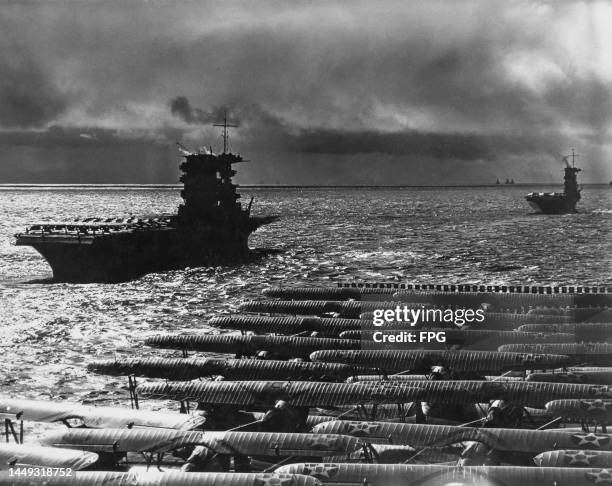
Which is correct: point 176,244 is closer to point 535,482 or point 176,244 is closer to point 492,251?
point 492,251

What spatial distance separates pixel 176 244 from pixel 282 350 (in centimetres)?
6185

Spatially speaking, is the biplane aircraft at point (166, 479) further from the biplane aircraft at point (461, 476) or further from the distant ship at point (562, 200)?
the distant ship at point (562, 200)

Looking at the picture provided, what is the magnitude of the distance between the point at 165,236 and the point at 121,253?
37.7 feet

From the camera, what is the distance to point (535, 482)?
16781 mm

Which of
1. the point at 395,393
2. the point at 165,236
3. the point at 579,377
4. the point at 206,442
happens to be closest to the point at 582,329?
the point at 579,377

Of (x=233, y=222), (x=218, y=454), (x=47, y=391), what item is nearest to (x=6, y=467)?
(x=218, y=454)

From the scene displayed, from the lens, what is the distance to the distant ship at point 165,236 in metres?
76.9

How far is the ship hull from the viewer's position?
250ft

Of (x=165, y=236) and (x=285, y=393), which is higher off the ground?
(x=165, y=236)

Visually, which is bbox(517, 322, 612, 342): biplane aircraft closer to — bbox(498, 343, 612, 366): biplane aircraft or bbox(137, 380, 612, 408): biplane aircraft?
bbox(498, 343, 612, 366): biplane aircraft

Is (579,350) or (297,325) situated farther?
(297,325)

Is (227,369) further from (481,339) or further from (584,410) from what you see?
(584,410)

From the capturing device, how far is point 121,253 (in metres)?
79.2

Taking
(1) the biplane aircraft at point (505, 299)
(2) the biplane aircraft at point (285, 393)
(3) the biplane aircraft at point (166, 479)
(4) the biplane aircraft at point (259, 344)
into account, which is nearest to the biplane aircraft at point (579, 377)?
(2) the biplane aircraft at point (285, 393)
